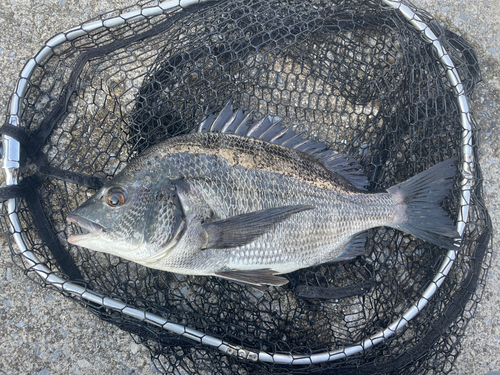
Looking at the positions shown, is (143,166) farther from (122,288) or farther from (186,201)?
(122,288)

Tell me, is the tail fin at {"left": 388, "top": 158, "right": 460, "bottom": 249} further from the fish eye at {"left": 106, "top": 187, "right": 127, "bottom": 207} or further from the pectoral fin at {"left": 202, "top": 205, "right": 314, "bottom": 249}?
the fish eye at {"left": 106, "top": 187, "right": 127, "bottom": 207}

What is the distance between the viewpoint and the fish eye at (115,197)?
1.65 m

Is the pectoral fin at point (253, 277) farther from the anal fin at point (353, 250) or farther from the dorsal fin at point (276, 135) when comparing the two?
the dorsal fin at point (276, 135)

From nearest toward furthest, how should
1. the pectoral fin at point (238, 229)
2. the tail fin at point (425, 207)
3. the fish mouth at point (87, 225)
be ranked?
the fish mouth at point (87, 225) < the pectoral fin at point (238, 229) < the tail fin at point (425, 207)

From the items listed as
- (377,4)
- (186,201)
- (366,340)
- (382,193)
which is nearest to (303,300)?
(366,340)

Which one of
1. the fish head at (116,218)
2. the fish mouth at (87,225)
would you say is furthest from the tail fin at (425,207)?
the fish mouth at (87,225)

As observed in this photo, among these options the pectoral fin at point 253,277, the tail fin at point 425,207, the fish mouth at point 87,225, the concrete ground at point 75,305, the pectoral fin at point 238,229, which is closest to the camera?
the fish mouth at point 87,225

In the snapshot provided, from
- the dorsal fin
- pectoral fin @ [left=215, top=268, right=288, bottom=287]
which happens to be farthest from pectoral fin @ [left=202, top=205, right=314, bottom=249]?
the dorsal fin

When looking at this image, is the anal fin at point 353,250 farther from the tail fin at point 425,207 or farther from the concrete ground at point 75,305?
the concrete ground at point 75,305

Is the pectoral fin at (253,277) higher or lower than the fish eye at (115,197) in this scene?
lower

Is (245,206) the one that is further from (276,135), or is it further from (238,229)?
(276,135)

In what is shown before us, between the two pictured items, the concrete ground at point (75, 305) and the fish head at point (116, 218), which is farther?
the concrete ground at point (75, 305)

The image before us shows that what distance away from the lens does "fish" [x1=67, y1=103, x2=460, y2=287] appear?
5.47 ft

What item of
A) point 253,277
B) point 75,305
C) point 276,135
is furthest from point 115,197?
point 75,305
